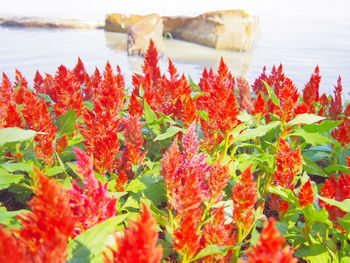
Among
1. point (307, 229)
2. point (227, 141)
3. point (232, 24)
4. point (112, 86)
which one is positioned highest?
point (232, 24)

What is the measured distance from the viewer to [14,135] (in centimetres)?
201

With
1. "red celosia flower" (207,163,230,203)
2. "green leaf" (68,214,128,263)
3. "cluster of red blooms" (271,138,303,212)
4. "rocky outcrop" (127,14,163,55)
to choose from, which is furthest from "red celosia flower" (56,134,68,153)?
"rocky outcrop" (127,14,163,55)

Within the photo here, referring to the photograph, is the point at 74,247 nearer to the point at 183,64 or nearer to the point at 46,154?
the point at 46,154

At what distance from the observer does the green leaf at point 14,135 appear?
1950mm

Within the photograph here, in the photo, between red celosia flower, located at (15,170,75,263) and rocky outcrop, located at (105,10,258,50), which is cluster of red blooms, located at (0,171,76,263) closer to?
red celosia flower, located at (15,170,75,263)

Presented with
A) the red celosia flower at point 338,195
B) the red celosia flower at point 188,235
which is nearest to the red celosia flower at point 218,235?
the red celosia flower at point 188,235

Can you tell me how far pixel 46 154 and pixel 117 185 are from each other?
19.7 inches

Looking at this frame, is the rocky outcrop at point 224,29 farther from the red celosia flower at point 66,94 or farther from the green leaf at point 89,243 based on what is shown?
the green leaf at point 89,243

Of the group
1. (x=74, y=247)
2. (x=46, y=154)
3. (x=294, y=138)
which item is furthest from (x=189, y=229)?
(x=294, y=138)

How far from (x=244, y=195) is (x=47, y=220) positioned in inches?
28.6

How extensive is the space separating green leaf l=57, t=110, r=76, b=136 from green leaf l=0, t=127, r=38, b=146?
1.58 ft

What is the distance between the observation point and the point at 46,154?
2.20 m

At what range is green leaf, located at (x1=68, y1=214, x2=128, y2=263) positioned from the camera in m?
1.24

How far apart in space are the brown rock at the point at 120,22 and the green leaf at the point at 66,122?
11.3 m
